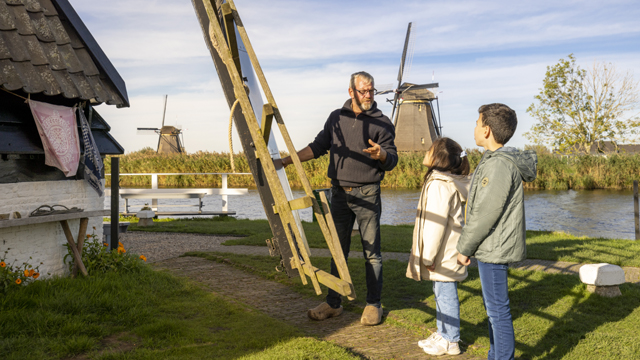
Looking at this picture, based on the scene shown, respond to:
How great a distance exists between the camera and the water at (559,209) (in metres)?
13.9

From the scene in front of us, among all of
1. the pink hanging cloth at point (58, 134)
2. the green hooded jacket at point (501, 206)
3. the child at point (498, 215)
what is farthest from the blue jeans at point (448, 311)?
the pink hanging cloth at point (58, 134)

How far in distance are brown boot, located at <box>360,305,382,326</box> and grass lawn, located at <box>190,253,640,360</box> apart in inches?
6.1

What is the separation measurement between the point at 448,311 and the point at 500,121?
1442 mm

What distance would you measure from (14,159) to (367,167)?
11.3ft

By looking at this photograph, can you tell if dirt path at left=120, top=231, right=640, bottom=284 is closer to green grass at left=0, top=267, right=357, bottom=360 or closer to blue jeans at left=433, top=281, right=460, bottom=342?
green grass at left=0, top=267, right=357, bottom=360

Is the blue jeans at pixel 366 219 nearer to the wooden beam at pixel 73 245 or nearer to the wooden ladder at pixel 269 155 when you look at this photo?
the wooden ladder at pixel 269 155

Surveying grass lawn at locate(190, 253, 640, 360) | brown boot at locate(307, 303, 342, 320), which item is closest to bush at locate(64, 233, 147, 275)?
grass lawn at locate(190, 253, 640, 360)

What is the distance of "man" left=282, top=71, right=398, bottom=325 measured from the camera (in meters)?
4.02

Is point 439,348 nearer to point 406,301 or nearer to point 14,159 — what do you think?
point 406,301

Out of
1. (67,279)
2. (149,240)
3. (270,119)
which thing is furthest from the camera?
(149,240)

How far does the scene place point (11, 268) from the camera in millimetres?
4453

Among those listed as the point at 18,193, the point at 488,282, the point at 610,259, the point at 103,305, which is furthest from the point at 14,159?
the point at 610,259

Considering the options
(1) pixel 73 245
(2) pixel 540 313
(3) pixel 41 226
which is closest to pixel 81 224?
(1) pixel 73 245

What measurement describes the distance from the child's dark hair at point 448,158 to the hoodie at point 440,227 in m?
0.07
